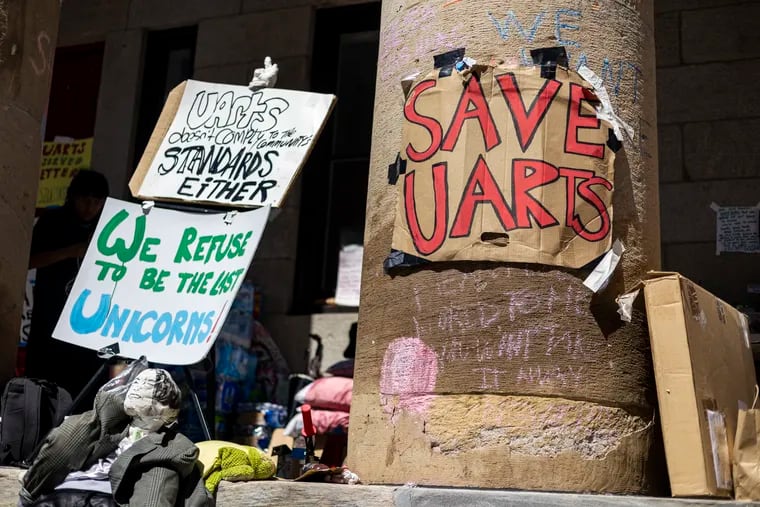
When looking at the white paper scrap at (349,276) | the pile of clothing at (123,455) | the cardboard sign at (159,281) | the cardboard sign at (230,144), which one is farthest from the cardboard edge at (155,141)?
the white paper scrap at (349,276)

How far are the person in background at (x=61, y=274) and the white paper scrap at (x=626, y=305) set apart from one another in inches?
135

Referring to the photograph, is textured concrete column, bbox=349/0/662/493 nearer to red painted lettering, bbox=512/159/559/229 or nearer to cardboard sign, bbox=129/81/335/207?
red painted lettering, bbox=512/159/559/229

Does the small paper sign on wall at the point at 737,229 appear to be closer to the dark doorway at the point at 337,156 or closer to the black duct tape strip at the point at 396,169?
the dark doorway at the point at 337,156

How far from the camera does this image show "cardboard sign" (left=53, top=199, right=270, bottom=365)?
5016 mm

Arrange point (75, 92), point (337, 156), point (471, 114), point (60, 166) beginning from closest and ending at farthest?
1. point (471, 114)
2. point (337, 156)
3. point (60, 166)
4. point (75, 92)

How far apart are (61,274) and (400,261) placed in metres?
2.99

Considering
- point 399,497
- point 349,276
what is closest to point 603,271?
point 399,497

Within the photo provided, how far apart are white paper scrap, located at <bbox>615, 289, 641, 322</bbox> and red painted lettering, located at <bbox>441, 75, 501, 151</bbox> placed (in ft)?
2.63

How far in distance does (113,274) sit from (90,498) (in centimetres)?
175

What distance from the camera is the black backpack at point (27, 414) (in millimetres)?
4852

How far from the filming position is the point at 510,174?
4.02 m

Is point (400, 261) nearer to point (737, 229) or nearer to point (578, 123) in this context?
point (578, 123)

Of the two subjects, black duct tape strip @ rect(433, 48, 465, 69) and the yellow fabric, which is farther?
black duct tape strip @ rect(433, 48, 465, 69)

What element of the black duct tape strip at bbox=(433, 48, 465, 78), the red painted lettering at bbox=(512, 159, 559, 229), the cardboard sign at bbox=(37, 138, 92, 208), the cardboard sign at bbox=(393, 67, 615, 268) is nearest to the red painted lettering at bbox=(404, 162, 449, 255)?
the cardboard sign at bbox=(393, 67, 615, 268)
